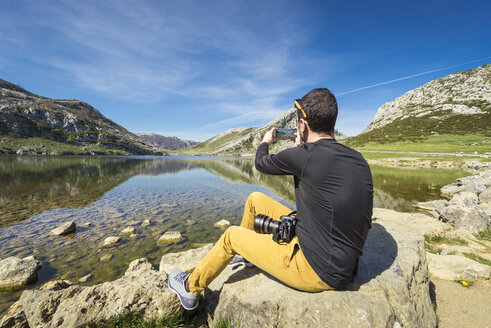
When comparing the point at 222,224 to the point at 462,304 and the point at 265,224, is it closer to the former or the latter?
the point at 265,224

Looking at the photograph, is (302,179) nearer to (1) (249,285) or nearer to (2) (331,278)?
(2) (331,278)

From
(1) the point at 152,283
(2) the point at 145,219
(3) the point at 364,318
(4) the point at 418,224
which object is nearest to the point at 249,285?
(3) the point at 364,318

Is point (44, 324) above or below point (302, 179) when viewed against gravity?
below

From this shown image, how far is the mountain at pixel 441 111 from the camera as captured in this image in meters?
107

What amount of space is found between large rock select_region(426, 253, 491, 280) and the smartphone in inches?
255

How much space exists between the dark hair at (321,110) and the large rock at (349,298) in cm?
292

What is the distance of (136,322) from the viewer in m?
4.12

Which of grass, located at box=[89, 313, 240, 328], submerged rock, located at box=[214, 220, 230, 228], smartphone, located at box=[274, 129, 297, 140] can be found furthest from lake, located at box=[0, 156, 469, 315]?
smartphone, located at box=[274, 129, 297, 140]

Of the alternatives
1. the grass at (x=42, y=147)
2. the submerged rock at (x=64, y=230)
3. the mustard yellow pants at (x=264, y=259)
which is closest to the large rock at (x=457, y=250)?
the mustard yellow pants at (x=264, y=259)

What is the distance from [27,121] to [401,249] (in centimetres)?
22528

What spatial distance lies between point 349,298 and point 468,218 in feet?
37.8

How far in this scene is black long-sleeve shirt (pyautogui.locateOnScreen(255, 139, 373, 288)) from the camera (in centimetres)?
303

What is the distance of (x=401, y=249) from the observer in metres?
5.11

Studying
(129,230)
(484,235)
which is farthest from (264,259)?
(484,235)
